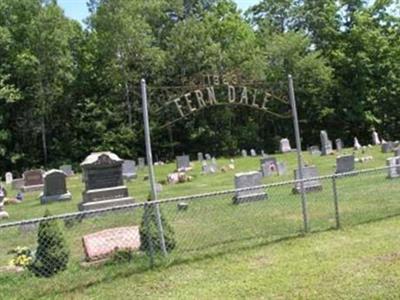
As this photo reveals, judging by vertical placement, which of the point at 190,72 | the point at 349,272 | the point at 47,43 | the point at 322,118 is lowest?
the point at 349,272

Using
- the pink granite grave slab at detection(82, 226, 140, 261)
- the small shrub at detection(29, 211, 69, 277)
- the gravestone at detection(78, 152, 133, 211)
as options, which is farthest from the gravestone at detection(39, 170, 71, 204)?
the small shrub at detection(29, 211, 69, 277)

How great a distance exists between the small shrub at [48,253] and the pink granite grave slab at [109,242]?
546 mm

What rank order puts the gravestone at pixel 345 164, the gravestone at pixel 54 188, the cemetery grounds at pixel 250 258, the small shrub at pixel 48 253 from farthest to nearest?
the gravestone at pixel 54 188 < the gravestone at pixel 345 164 < the small shrub at pixel 48 253 < the cemetery grounds at pixel 250 258

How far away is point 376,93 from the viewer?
45.5 metres

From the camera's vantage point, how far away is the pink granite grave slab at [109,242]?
908 centimetres

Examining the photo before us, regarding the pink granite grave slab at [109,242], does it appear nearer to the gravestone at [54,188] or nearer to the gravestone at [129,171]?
the gravestone at [54,188]

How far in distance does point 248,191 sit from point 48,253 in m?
7.43

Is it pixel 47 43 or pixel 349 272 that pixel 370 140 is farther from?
pixel 349 272

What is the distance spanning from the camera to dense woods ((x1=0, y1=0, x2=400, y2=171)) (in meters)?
40.1

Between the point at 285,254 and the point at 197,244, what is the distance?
67.7 inches

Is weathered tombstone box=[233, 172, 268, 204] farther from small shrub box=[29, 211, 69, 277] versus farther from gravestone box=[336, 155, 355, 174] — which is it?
small shrub box=[29, 211, 69, 277]

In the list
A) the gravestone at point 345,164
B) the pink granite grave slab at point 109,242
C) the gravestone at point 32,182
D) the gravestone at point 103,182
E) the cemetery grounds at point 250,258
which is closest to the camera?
the cemetery grounds at point 250,258

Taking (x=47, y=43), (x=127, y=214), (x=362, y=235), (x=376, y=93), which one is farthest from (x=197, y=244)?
(x=376, y=93)

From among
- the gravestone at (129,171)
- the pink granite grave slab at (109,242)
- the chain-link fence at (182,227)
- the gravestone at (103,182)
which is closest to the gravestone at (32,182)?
the gravestone at (129,171)
